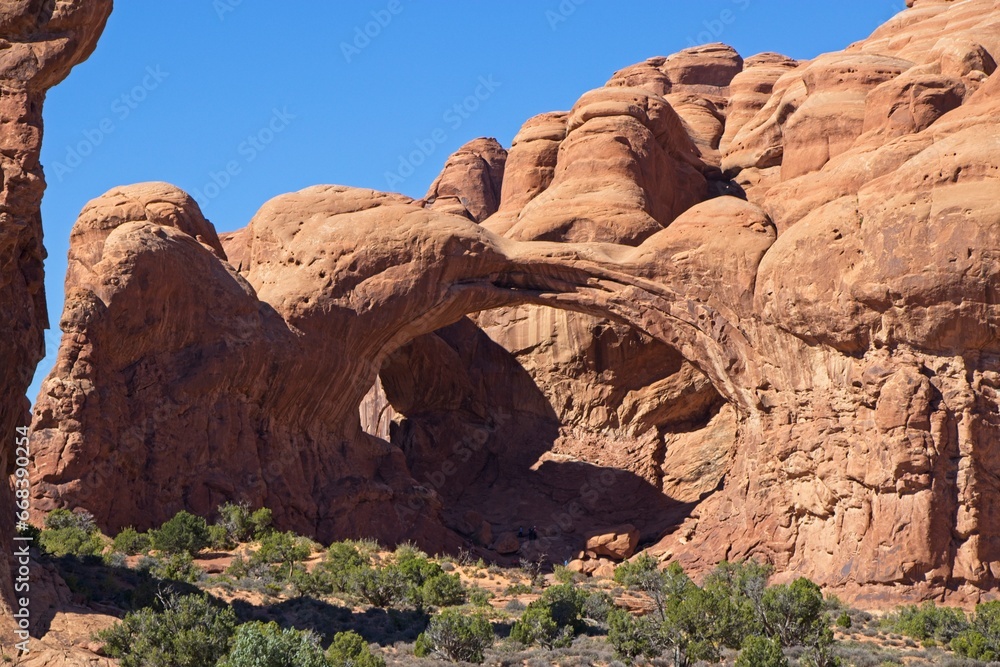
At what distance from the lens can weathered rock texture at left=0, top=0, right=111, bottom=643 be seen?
17.0 metres

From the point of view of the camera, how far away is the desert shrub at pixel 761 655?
16734 mm

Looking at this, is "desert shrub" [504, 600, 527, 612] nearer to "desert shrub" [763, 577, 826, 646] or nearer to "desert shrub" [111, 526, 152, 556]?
"desert shrub" [763, 577, 826, 646]

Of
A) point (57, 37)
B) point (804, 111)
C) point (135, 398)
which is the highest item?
point (804, 111)

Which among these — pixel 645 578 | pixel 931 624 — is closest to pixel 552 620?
pixel 645 578

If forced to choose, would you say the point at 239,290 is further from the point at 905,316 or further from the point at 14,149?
the point at 905,316

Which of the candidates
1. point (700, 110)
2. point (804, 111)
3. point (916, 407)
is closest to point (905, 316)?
point (916, 407)

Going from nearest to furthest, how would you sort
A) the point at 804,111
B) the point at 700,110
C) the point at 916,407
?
1. the point at 916,407
2. the point at 804,111
3. the point at 700,110

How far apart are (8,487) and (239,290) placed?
11.3 meters

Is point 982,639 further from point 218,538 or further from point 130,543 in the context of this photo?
point 130,543

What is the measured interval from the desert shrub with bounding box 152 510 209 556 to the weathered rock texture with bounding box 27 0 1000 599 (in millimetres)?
1201

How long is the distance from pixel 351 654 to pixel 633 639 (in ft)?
14.1

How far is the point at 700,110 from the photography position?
46156 mm

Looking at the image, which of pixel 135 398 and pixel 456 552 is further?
pixel 456 552

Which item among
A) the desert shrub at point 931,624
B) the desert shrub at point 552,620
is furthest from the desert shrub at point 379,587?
the desert shrub at point 931,624
